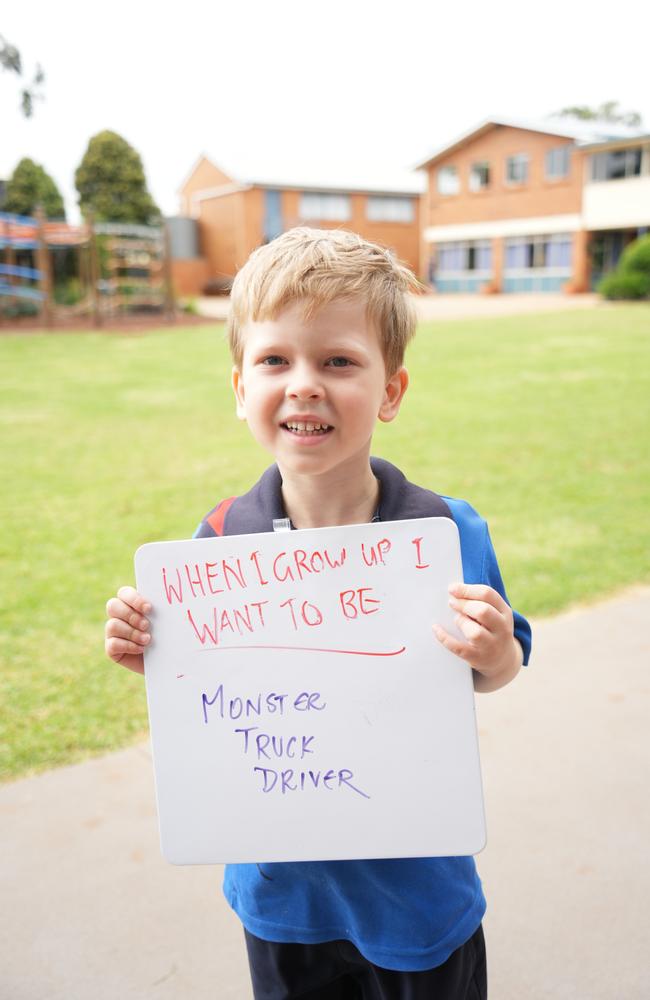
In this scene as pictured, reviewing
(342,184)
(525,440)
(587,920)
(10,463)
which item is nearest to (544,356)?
(525,440)

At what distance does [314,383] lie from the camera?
49.4 inches

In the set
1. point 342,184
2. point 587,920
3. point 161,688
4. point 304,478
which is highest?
point 342,184

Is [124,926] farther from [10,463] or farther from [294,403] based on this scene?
[10,463]

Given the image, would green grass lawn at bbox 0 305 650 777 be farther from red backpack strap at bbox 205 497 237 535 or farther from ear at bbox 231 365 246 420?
ear at bbox 231 365 246 420

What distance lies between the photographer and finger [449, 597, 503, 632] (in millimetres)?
1212

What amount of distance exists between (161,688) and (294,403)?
483mm

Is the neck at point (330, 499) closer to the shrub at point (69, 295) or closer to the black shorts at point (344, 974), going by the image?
the black shorts at point (344, 974)

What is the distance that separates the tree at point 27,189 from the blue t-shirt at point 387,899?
1273 inches

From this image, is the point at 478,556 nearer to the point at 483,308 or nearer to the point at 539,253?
the point at 483,308

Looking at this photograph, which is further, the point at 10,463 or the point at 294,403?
the point at 10,463

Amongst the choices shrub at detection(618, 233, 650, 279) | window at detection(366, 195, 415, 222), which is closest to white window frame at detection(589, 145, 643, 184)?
shrub at detection(618, 233, 650, 279)

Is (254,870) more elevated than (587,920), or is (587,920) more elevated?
(254,870)

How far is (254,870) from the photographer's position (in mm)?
1428

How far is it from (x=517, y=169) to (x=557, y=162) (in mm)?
1812
